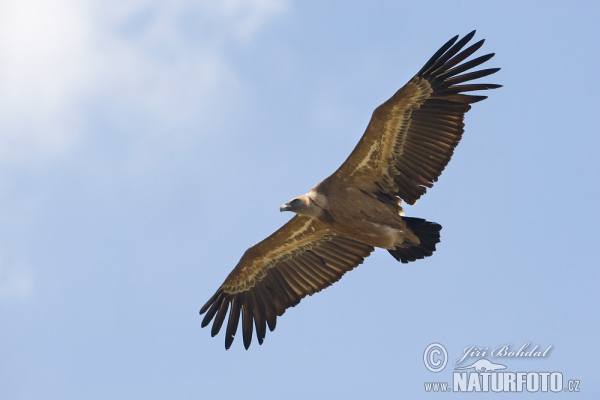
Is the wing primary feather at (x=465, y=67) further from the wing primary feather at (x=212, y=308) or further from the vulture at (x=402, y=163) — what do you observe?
the wing primary feather at (x=212, y=308)

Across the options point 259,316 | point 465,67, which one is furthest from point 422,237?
point 259,316

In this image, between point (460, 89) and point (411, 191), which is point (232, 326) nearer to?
point (411, 191)

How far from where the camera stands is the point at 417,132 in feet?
54.5

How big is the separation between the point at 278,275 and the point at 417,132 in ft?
12.1

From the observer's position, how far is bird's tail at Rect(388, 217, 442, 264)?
653 inches

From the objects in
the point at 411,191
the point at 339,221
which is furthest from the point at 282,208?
the point at 411,191

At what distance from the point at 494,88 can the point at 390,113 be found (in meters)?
1.65

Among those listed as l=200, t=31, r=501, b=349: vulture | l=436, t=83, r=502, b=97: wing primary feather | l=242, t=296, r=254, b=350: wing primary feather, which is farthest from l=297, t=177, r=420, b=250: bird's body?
l=242, t=296, r=254, b=350: wing primary feather

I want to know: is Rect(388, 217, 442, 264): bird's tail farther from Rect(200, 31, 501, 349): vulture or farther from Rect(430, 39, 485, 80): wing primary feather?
Rect(430, 39, 485, 80): wing primary feather

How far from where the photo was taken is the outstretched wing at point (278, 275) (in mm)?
17984

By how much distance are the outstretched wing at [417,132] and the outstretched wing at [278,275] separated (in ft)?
5.22

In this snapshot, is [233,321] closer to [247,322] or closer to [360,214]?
[247,322]

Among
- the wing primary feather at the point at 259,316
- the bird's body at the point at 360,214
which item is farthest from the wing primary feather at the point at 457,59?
the wing primary feather at the point at 259,316

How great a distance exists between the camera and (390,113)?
647 inches
